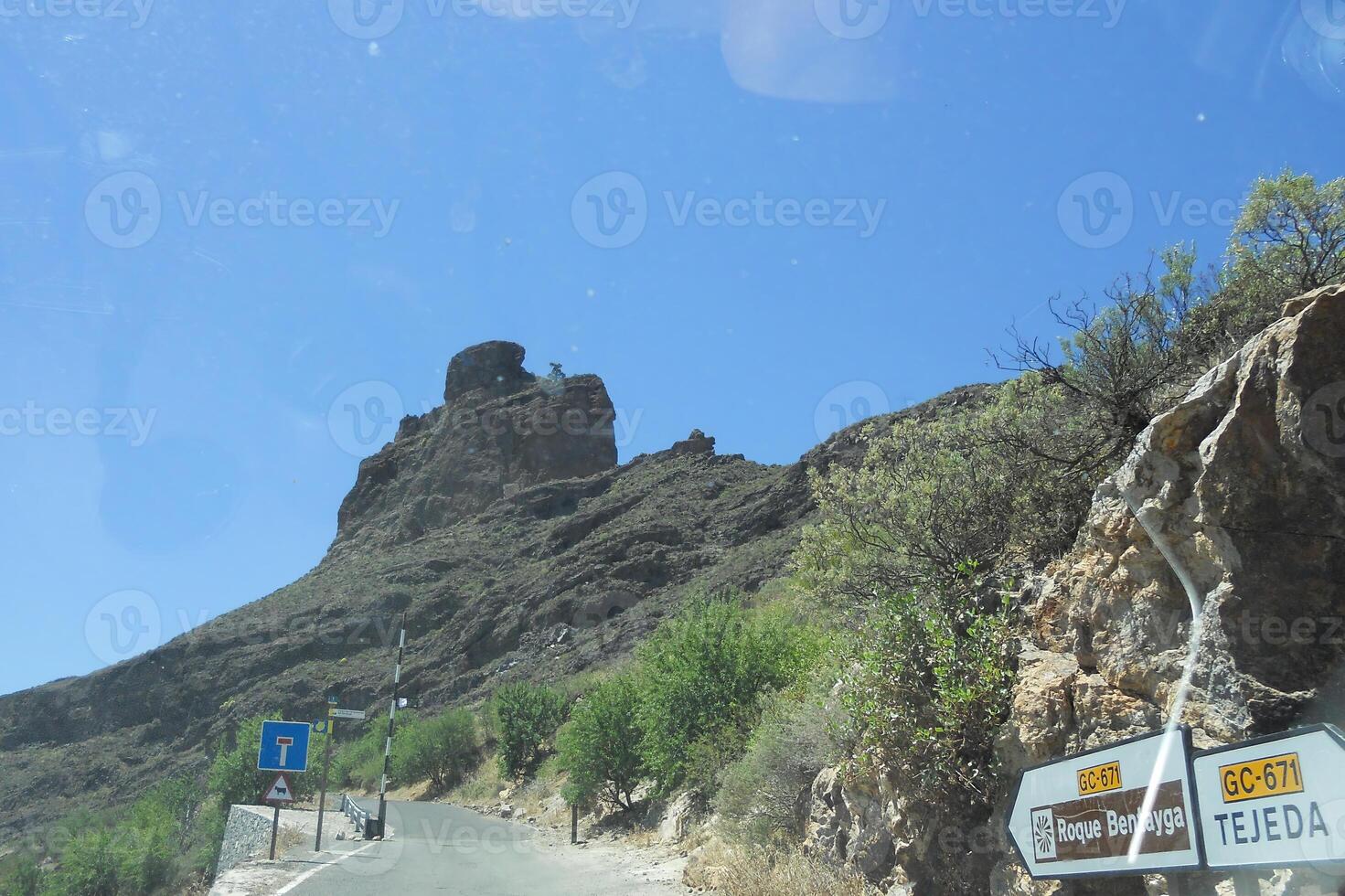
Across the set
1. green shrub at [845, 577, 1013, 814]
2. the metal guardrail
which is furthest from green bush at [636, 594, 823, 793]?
green shrub at [845, 577, 1013, 814]

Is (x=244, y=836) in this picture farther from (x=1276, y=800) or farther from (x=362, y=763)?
(x=362, y=763)

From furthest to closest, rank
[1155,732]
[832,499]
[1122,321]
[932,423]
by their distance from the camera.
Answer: [832,499] → [932,423] → [1122,321] → [1155,732]

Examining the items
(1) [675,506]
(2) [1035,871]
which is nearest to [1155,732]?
(2) [1035,871]

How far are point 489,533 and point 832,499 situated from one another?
10377 cm

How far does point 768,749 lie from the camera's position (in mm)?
12312

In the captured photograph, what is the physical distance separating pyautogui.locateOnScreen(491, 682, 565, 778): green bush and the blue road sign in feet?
83.7

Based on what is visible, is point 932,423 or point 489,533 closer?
point 932,423

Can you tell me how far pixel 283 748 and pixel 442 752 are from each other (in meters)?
37.1

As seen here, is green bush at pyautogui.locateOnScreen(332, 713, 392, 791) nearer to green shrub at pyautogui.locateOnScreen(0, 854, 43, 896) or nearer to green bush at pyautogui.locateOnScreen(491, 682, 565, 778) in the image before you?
green shrub at pyautogui.locateOnScreen(0, 854, 43, 896)

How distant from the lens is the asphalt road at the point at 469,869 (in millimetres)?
13289

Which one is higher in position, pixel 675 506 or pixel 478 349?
pixel 478 349

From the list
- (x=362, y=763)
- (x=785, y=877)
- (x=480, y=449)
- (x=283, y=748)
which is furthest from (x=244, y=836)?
(x=480, y=449)

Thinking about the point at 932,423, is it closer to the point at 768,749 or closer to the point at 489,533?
the point at 768,749

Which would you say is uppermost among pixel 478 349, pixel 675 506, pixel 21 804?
pixel 478 349
